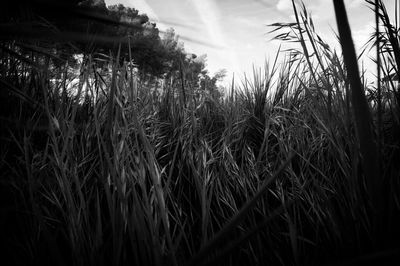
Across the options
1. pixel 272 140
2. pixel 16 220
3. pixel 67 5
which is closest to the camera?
pixel 67 5

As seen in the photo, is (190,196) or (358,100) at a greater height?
(358,100)

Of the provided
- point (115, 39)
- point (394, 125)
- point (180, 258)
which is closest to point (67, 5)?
point (115, 39)

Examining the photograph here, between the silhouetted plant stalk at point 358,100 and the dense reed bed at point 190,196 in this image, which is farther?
the dense reed bed at point 190,196

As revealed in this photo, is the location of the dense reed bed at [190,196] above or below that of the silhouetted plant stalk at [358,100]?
below

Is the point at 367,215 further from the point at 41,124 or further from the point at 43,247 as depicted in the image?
the point at 41,124

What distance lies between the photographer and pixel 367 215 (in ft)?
1.70

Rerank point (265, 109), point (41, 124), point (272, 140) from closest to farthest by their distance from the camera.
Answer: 1. point (41, 124)
2. point (272, 140)
3. point (265, 109)

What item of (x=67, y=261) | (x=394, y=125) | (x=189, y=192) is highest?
(x=394, y=125)

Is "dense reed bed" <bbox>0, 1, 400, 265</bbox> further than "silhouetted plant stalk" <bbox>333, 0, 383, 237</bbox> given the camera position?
Yes

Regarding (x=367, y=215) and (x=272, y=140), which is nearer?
(x=367, y=215)

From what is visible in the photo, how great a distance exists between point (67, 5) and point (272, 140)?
0.92 metres

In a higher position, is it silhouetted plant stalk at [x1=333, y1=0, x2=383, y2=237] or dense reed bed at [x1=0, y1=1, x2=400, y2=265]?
silhouetted plant stalk at [x1=333, y1=0, x2=383, y2=237]

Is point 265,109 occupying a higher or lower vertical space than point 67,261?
higher

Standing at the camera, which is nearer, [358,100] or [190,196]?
[358,100]
